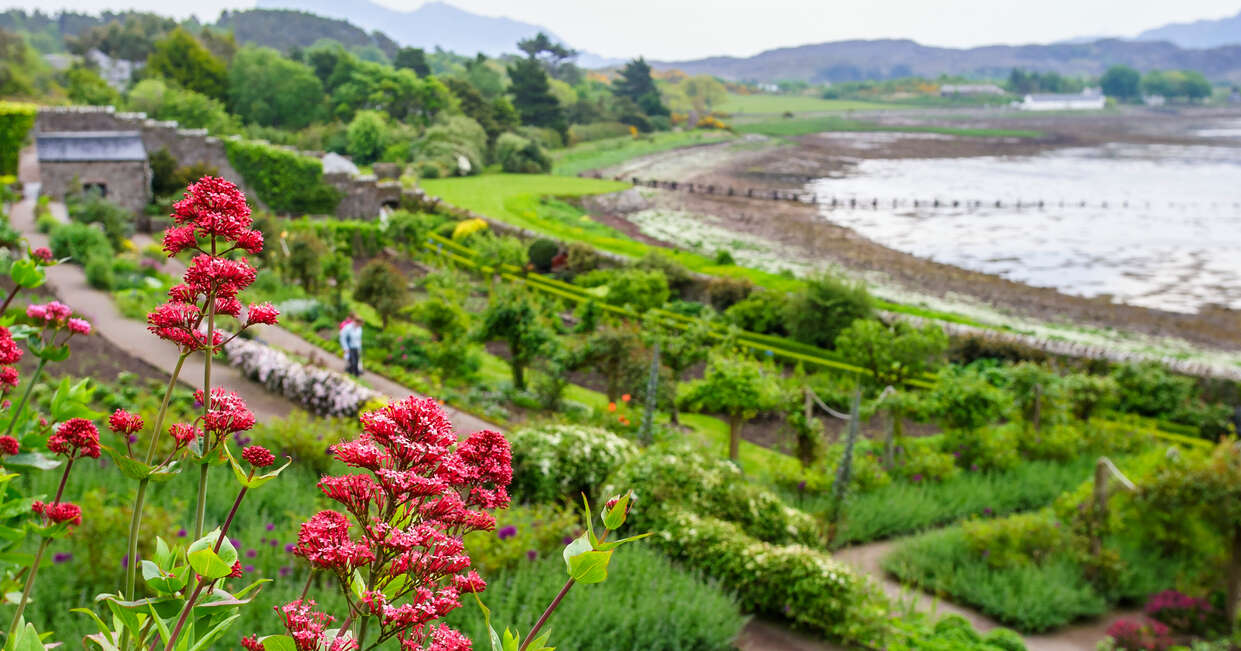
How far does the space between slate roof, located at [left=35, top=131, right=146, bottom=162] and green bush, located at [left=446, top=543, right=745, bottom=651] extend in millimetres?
23621

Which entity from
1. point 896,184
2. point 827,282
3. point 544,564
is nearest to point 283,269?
point 827,282

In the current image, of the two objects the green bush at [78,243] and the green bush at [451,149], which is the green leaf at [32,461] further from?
the green bush at [451,149]

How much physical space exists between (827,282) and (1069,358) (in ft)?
15.3

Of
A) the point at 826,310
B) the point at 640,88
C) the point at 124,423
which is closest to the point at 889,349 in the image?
the point at 826,310

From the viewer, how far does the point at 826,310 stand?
1791 centimetres

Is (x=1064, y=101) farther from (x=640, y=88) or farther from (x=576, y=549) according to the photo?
(x=576, y=549)

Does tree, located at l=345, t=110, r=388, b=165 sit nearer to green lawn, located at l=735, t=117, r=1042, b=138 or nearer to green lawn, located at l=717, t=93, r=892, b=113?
green lawn, located at l=735, t=117, r=1042, b=138

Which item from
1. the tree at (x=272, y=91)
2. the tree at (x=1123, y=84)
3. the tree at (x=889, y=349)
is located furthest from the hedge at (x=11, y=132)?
the tree at (x=1123, y=84)

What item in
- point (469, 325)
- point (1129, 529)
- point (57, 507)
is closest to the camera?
point (57, 507)

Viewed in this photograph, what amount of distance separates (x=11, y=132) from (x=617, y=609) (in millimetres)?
28376

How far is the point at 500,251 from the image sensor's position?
70.9 ft

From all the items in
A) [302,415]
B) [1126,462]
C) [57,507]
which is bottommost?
[1126,462]

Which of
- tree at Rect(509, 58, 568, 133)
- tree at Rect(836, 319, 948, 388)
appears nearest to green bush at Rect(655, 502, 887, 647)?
tree at Rect(836, 319, 948, 388)

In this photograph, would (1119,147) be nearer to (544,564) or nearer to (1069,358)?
(1069,358)
